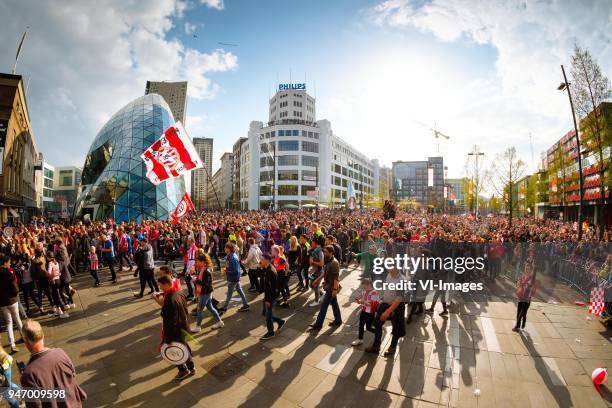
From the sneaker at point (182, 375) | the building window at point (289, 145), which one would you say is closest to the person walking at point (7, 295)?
the sneaker at point (182, 375)

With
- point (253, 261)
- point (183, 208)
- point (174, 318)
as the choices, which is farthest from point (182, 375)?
point (183, 208)

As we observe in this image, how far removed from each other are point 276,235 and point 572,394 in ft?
36.0

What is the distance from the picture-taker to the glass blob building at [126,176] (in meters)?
28.8

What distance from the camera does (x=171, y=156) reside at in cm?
1272

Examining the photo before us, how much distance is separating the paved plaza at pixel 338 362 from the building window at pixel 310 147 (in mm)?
67477

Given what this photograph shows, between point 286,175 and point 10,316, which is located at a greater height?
point 286,175

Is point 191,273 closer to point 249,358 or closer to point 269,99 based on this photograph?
point 249,358

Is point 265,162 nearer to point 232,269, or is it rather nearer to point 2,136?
point 2,136

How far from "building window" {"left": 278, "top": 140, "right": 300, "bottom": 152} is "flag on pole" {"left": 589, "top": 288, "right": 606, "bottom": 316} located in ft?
223

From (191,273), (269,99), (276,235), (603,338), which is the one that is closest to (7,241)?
(191,273)

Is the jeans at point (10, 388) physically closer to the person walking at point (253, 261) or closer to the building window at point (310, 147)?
the person walking at point (253, 261)

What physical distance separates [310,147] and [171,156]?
63.2 metres

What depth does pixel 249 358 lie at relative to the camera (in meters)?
5.44

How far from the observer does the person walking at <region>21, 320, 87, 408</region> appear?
264 centimetres
